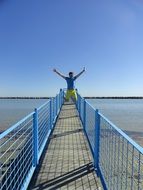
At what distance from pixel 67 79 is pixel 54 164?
1335 centimetres

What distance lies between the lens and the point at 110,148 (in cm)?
543

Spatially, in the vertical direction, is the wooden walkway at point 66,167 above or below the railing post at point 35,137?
below

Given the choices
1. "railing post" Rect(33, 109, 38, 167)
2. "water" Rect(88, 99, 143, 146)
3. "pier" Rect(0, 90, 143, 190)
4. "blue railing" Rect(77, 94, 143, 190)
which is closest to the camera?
"blue railing" Rect(77, 94, 143, 190)

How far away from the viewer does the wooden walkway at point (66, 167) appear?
5.86 m

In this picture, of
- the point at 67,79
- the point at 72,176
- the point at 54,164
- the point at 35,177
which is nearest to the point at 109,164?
the point at 72,176

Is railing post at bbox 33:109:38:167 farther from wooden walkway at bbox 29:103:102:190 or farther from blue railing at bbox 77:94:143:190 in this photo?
blue railing at bbox 77:94:143:190

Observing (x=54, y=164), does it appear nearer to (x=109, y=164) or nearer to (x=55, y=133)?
(x=109, y=164)

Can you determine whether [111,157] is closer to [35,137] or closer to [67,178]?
[67,178]

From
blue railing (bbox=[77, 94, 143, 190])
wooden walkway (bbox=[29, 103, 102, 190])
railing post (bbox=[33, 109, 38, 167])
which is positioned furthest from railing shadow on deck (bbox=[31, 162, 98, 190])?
railing post (bbox=[33, 109, 38, 167])

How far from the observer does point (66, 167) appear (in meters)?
6.96

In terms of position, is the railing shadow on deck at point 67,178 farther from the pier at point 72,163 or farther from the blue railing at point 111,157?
the blue railing at point 111,157

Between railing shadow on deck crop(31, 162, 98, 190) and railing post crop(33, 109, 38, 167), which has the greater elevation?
railing post crop(33, 109, 38, 167)

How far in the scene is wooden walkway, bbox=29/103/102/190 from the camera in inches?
231

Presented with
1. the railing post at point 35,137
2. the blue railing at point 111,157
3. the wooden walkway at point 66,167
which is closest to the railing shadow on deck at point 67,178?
the wooden walkway at point 66,167
